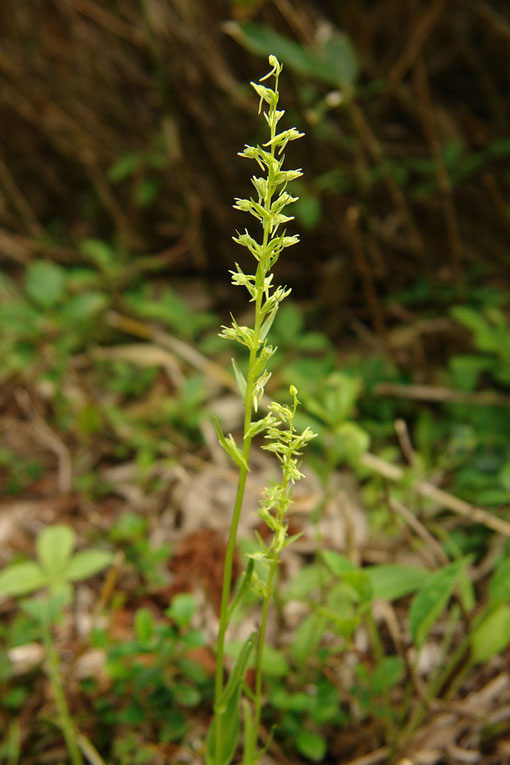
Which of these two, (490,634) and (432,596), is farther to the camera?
(490,634)

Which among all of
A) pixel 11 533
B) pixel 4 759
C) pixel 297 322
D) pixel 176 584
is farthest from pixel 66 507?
pixel 297 322

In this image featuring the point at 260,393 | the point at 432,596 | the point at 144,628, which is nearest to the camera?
the point at 260,393

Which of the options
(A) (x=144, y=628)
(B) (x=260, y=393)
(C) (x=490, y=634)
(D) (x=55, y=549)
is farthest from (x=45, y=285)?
(C) (x=490, y=634)

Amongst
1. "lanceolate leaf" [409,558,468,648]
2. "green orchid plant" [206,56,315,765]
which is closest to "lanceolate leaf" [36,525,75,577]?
"green orchid plant" [206,56,315,765]

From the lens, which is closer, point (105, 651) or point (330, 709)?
point (330, 709)

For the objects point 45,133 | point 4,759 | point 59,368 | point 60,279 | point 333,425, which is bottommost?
point 4,759

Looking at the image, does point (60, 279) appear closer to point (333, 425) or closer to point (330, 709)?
point (333, 425)

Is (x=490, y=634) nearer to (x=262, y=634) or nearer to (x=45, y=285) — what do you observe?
(x=262, y=634)

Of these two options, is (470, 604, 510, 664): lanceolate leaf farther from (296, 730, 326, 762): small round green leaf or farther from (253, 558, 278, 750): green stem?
(253, 558, 278, 750): green stem

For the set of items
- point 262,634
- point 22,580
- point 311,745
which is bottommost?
point 311,745

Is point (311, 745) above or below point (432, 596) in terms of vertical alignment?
below

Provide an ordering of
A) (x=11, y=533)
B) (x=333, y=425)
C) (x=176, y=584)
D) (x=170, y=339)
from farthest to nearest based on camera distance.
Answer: (x=170, y=339)
(x=11, y=533)
(x=176, y=584)
(x=333, y=425)
